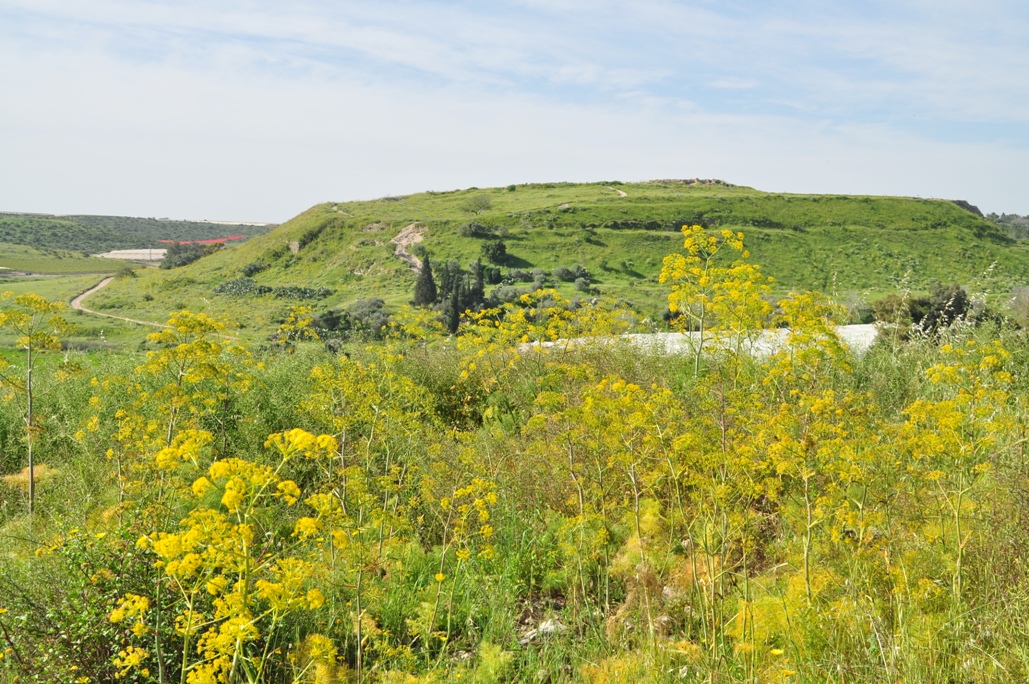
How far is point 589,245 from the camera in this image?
6850 centimetres

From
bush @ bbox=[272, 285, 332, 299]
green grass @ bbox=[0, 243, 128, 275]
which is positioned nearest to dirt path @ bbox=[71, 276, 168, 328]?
bush @ bbox=[272, 285, 332, 299]

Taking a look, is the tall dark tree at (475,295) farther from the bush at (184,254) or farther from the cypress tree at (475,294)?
the bush at (184,254)

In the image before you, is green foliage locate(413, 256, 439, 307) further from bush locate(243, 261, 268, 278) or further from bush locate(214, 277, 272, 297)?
bush locate(243, 261, 268, 278)

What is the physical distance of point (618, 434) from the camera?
4051 mm

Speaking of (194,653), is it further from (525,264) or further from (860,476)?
(525,264)

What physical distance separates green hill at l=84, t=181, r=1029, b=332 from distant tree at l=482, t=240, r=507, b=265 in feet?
2.87

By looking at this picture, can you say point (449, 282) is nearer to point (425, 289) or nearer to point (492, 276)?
point (425, 289)

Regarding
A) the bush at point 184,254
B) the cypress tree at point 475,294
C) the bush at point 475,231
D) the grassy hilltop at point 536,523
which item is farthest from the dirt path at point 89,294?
the grassy hilltop at point 536,523

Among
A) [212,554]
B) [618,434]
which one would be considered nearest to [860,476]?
[618,434]

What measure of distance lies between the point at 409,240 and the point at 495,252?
1244 cm

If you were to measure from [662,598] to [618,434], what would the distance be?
3.95 feet

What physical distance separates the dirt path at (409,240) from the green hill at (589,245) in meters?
0.44

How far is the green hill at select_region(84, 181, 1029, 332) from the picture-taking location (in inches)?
2426

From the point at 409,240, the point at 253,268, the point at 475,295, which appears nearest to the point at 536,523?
the point at 475,295
